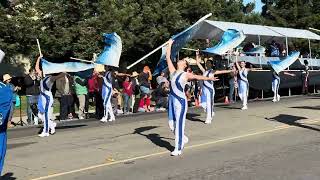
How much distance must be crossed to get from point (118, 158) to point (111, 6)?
22668mm

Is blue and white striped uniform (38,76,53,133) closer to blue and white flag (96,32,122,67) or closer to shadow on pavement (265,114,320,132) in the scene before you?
blue and white flag (96,32,122,67)

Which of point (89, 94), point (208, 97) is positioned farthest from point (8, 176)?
point (89, 94)

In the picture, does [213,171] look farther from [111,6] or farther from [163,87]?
[111,6]

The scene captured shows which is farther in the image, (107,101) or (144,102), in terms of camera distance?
(144,102)

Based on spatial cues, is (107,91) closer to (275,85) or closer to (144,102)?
(144,102)

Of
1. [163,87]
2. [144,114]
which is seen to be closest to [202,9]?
[163,87]

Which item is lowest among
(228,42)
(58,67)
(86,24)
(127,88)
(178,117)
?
(178,117)

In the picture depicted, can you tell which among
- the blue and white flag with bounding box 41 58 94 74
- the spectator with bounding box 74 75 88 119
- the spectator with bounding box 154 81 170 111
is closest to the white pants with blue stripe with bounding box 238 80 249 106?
the spectator with bounding box 154 81 170 111

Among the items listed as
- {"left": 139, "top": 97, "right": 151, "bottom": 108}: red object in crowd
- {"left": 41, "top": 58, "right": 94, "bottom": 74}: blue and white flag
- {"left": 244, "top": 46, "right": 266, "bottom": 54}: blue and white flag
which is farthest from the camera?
{"left": 244, "top": 46, "right": 266, "bottom": 54}: blue and white flag

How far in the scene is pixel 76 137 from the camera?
14336mm

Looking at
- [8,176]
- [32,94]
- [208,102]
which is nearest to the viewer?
[8,176]

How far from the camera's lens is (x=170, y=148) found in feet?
39.2

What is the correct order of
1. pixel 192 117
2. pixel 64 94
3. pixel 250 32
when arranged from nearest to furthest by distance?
pixel 192 117
pixel 64 94
pixel 250 32

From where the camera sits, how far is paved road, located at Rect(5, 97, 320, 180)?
9305mm
